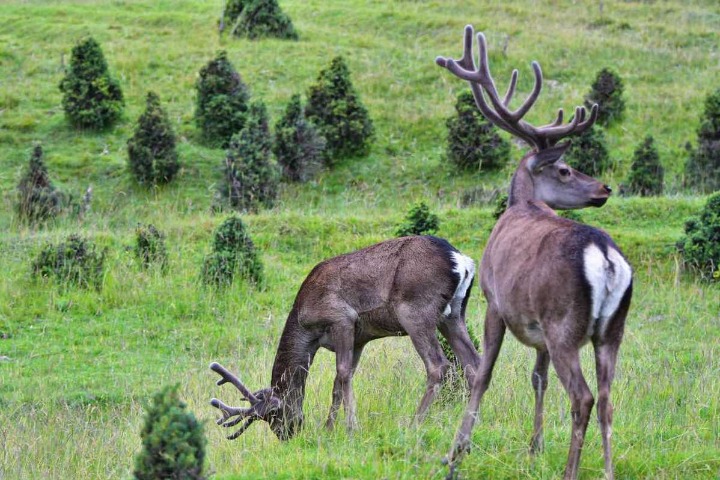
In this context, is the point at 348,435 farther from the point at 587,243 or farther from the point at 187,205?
the point at 187,205

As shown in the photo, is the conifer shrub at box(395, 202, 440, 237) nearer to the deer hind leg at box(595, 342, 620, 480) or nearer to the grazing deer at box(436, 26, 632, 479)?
the grazing deer at box(436, 26, 632, 479)

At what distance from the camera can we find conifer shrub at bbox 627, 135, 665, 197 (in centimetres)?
1666

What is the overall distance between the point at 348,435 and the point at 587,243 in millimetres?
2520

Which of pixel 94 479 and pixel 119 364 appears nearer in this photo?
pixel 94 479

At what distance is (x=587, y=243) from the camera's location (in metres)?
5.65

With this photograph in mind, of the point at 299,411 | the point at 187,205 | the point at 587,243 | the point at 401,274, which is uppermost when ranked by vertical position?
the point at 587,243

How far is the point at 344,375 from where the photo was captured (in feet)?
25.2

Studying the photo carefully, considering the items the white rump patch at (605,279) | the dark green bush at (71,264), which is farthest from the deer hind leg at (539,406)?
the dark green bush at (71,264)

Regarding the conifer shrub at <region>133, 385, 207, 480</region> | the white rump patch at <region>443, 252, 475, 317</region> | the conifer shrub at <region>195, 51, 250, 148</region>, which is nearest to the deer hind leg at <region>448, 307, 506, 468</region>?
the white rump patch at <region>443, 252, 475, 317</region>

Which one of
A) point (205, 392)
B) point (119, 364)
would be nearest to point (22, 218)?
point (119, 364)

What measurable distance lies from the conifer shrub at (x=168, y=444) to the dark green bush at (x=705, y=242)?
8.88 metres

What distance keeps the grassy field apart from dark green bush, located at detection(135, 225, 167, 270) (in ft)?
0.68

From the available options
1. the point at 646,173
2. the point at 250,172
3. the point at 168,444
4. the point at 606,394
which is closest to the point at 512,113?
the point at 606,394

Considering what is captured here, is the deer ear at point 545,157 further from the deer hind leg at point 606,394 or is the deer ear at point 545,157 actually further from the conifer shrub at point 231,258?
the conifer shrub at point 231,258
